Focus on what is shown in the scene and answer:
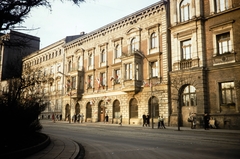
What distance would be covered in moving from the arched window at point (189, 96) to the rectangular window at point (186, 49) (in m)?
3.80

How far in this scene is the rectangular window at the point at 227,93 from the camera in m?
24.8

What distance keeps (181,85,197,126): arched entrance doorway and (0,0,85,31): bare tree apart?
21.5m

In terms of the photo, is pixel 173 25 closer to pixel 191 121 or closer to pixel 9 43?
pixel 191 121

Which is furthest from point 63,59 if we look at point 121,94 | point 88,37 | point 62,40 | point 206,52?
point 206,52

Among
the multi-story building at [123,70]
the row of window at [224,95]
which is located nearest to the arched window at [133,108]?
the multi-story building at [123,70]

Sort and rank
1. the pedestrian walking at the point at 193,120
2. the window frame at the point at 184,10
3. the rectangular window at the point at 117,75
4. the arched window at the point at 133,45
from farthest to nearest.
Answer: the rectangular window at the point at 117,75 → the arched window at the point at 133,45 → the window frame at the point at 184,10 → the pedestrian walking at the point at 193,120

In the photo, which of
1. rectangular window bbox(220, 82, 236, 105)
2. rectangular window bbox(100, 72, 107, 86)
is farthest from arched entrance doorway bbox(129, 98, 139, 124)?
rectangular window bbox(220, 82, 236, 105)

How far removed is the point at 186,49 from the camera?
29266 millimetres

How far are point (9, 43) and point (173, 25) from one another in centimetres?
2381

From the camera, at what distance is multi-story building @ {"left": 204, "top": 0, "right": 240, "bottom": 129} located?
2450 centimetres

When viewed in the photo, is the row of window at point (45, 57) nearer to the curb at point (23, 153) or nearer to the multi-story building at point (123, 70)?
the multi-story building at point (123, 70)

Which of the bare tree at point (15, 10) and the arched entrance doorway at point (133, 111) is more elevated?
the bare tree at point (15, 10)

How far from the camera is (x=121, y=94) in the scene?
36.4 meters

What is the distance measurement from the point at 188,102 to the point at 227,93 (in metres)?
4.70
